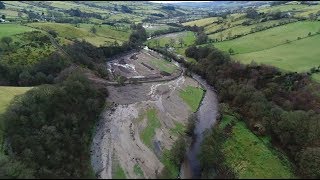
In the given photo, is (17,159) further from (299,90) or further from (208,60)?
(208,60)

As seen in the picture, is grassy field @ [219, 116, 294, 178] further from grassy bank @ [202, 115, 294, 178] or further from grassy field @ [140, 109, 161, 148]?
grassy field @ [140, 109, 161, 148]

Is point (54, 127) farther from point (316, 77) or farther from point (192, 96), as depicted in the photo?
point (316, 77)

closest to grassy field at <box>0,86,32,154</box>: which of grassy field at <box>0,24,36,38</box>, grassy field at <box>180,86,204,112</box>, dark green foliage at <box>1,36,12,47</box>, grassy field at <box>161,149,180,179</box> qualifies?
grassy field at <box>161,149,180,179</box>

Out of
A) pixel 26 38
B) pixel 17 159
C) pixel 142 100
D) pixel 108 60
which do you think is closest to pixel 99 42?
pixel 108 60

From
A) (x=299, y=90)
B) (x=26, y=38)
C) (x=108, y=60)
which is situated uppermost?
(x=299, y=90)

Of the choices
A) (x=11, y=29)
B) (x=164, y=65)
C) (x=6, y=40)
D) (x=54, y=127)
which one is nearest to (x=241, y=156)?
(x=54, y=127)

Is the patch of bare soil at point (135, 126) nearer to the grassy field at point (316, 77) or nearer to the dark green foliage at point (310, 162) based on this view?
the dark green foliage at point (310, 162)
